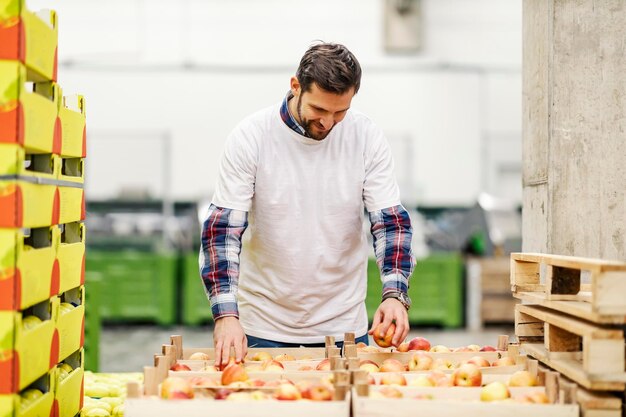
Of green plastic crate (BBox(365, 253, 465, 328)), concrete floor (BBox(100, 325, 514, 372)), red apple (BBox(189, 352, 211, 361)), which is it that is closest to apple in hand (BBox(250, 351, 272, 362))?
red apple (BBox(189, 352, 211, 361))

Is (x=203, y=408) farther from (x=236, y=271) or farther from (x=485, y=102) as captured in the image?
(x=485, y=102)

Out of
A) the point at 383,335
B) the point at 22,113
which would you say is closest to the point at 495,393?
the point at 383,335

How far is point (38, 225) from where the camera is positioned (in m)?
2.01

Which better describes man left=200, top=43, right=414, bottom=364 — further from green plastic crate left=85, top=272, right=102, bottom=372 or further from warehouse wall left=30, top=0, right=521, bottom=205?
warehouse wall left=30, top=0, right=521, bottom=205

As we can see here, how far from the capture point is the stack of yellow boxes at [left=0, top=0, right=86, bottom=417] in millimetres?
1822

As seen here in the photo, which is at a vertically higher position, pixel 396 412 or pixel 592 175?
pixel 592 175

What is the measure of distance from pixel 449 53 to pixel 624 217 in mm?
9934

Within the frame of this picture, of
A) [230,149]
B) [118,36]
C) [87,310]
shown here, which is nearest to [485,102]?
[118,36]

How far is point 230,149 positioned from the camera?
2.88 m

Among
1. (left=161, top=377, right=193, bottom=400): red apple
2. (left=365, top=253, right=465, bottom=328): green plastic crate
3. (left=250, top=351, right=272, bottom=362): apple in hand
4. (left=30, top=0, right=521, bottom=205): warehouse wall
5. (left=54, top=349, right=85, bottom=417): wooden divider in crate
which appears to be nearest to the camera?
(left=161, top=377, right=193, bottom=400): red apple

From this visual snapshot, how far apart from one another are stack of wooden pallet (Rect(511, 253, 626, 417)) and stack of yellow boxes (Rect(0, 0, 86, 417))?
1.28 m

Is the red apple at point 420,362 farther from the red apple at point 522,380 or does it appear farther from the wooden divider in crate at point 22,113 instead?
the wooden divider in crate at point 22,113

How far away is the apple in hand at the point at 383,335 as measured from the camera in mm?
2598

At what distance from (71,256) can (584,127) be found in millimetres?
1834
